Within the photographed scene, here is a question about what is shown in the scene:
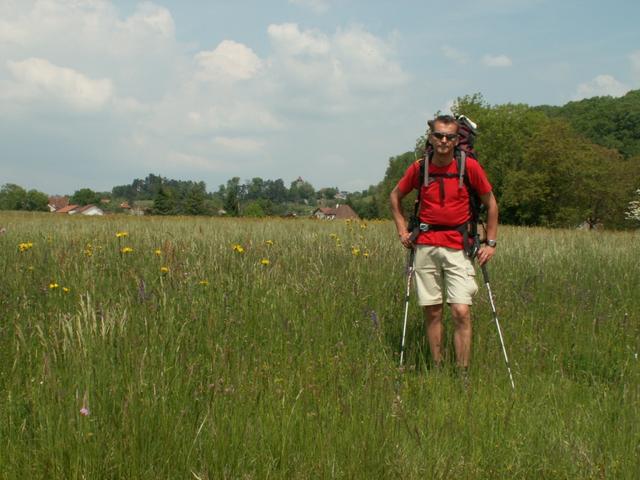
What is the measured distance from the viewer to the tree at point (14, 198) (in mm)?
154400

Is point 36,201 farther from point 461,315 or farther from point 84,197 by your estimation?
point 461,315

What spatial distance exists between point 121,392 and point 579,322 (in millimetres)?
4246

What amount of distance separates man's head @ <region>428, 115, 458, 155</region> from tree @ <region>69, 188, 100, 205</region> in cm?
18335

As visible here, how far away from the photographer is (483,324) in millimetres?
5445

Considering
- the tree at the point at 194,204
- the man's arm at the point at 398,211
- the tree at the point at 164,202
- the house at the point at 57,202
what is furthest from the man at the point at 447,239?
the house at the point at 57,202

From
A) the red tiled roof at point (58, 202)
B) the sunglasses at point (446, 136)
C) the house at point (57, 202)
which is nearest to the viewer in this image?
the sunglasses at point (446, 136)

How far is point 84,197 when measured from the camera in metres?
177

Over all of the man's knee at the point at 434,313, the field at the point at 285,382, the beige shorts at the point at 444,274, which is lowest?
the field at the point at 285,382

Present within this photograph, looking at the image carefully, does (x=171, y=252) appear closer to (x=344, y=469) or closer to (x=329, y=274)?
(x=329, y=274)

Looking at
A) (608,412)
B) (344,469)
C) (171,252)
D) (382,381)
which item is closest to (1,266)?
(171,252)

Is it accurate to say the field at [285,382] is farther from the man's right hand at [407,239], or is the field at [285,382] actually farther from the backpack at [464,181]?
the backpack at [464,181]

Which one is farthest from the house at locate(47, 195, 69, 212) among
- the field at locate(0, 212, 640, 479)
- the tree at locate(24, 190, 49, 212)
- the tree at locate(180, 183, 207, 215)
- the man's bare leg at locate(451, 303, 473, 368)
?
the man's bare leg at locate(451, 303, 473, 368)

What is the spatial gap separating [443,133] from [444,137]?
0.03 meters

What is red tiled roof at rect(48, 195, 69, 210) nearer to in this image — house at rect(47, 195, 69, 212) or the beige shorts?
house at rect(47, 195, 69, 212)
